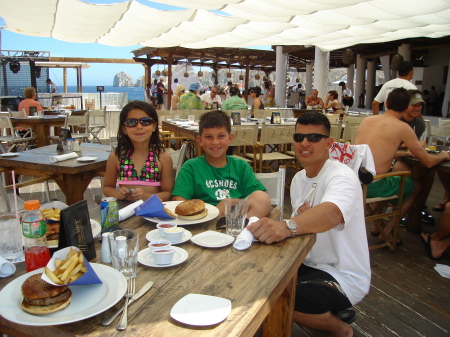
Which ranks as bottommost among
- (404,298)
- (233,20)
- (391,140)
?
(404,298)

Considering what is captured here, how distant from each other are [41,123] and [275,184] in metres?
7.31

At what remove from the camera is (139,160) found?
254 centimetres

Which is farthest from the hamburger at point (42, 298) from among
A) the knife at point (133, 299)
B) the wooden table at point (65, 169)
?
the wooden table at point (65, 169)

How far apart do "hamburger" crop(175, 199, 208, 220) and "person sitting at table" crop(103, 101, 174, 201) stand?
72cm

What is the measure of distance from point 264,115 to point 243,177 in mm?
6765

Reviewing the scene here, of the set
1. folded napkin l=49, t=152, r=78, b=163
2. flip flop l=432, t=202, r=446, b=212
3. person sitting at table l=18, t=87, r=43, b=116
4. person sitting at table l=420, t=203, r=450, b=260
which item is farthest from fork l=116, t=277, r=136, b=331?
person sitting at table l=18, t=87, r=43, b=116

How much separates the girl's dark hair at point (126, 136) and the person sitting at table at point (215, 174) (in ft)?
1.49

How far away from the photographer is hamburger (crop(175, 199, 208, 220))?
1656 millimetres

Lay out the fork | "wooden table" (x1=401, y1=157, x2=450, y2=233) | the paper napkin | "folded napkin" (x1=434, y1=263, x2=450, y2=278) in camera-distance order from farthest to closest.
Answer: "wooden table" (x1=401, y1=157, x2=450, y2=233)
"folded napkin" (x1=434, y1=263, x2=450, y2=278)
the paper napkin
the fork

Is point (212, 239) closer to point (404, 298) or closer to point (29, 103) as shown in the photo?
point (404, 298)

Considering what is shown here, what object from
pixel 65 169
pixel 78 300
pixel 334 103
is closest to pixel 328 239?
pixel 78 300

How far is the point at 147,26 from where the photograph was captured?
352 inches

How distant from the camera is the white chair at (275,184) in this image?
2.24 metres

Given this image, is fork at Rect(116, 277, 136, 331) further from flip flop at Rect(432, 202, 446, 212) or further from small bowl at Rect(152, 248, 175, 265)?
flip flop at Rect(432, 202, 446, 212)
